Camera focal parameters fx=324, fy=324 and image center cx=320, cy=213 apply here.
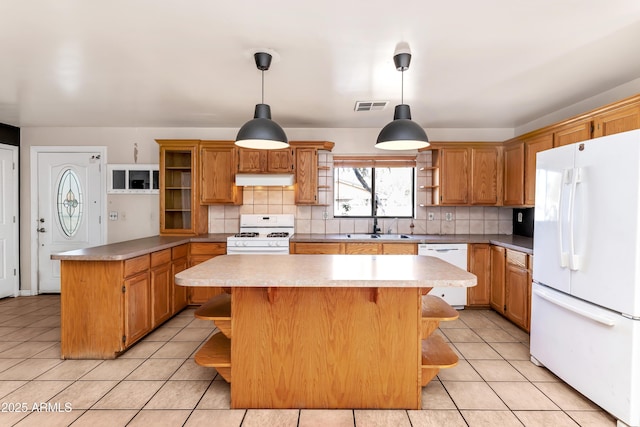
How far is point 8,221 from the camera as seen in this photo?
447cm

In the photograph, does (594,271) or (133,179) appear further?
(133,179)

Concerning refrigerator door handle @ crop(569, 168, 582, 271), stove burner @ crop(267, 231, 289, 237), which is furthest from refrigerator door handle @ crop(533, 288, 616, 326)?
stove burner @ crop(267, 231, 289, 237)

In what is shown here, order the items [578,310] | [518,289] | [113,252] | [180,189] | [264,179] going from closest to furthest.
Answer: [578,310]
[113,252]
[518,289]
[264,179]
[180,189]

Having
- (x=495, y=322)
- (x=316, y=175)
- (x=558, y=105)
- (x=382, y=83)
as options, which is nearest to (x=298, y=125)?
(x=316, y=175)

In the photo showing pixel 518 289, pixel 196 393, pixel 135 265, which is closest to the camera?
pixel 196 393

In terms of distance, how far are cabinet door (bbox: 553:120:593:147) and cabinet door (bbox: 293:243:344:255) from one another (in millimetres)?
2515

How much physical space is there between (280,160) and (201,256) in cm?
159

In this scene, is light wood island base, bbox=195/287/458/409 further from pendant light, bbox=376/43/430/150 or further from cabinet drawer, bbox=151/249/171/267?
cabinet drawer, bbox=151/249/171/267

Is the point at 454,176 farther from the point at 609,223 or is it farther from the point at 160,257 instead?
the point at 160,257

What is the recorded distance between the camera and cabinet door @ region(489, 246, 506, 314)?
12.2 feet

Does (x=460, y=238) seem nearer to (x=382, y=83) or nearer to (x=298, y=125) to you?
(x=382, y=83)

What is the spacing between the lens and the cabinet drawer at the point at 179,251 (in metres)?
3.69

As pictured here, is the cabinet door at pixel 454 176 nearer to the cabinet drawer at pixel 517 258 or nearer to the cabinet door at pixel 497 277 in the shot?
the cabinet door at pixel 497 277

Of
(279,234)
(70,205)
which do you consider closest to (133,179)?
(70,205)
